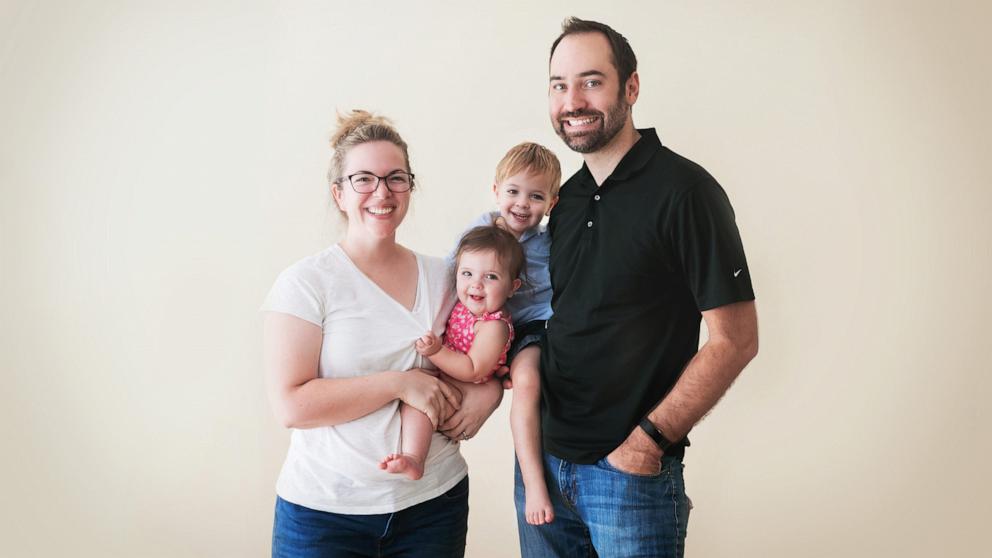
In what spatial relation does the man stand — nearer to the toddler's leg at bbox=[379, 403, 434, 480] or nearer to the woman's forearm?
the toddler's leg at bbox=[379, 403, 434, 480]

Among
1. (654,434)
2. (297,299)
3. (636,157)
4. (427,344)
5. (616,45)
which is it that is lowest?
(654,434)

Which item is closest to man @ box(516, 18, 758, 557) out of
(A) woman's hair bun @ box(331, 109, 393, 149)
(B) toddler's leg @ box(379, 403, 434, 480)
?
(B) toddler's leg @ box(379, 403, 434, 480)

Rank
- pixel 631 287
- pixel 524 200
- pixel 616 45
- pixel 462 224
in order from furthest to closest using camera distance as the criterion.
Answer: pixel 462 224
pixel 524 200
pixel 616 45
pixel 631 287

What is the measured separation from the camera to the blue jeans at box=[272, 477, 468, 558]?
7.54 ft

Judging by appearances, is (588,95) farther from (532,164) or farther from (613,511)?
(613,511)

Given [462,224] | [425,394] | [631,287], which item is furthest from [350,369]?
[462,224]

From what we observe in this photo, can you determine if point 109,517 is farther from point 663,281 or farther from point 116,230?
point 663,281

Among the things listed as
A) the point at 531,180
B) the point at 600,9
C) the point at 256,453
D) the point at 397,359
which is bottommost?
the point at 256,453

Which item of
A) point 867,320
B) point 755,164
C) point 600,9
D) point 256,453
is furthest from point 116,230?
point 867,320

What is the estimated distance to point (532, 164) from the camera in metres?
2.80

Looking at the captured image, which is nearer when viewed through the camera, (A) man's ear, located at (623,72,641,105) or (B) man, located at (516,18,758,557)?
(B) man, located at (516,18,758,557)

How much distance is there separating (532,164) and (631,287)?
0.65 meters

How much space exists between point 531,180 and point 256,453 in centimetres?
284

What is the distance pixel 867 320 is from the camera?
183 inches
